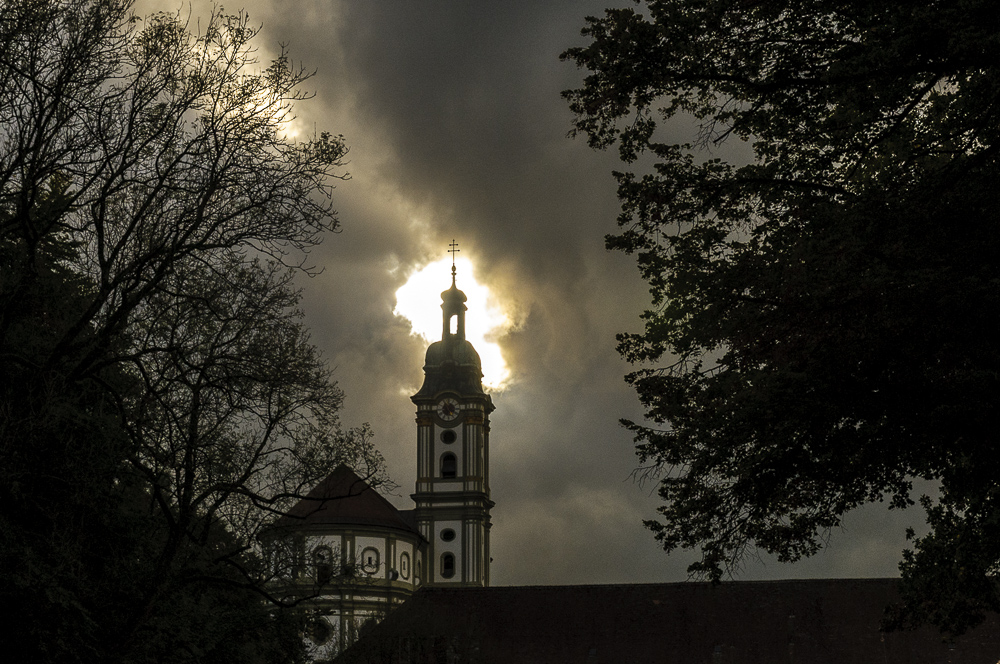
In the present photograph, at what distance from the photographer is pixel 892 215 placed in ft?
36.6

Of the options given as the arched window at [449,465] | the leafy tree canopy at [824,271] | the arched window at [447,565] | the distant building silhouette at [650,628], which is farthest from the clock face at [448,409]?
the leafy tree canopy at [824,271]

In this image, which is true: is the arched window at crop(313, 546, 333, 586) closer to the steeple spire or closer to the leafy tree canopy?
the leafy tree canopy

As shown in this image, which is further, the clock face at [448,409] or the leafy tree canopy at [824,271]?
the clock face at [448,409]

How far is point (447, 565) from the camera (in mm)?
66750

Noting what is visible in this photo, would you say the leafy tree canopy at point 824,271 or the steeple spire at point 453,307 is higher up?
the steeple spire at point 453,307

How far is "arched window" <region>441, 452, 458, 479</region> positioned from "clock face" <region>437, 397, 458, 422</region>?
2061mm

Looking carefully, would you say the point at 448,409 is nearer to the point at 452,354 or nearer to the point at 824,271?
the point at 452,354

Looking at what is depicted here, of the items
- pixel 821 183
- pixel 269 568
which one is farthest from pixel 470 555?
pixel 821 183

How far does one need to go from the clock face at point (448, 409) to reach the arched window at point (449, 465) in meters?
2.06

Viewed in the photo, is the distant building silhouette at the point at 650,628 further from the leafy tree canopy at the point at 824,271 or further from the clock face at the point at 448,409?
the clock face at the point at 448,409

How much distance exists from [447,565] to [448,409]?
8.76 metres

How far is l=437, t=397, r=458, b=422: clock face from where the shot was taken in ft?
228

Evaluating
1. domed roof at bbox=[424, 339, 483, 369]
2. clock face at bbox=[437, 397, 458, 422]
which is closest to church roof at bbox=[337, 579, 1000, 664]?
clock face at bbox=[437, 397, 458, 422]

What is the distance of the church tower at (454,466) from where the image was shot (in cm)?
6694
